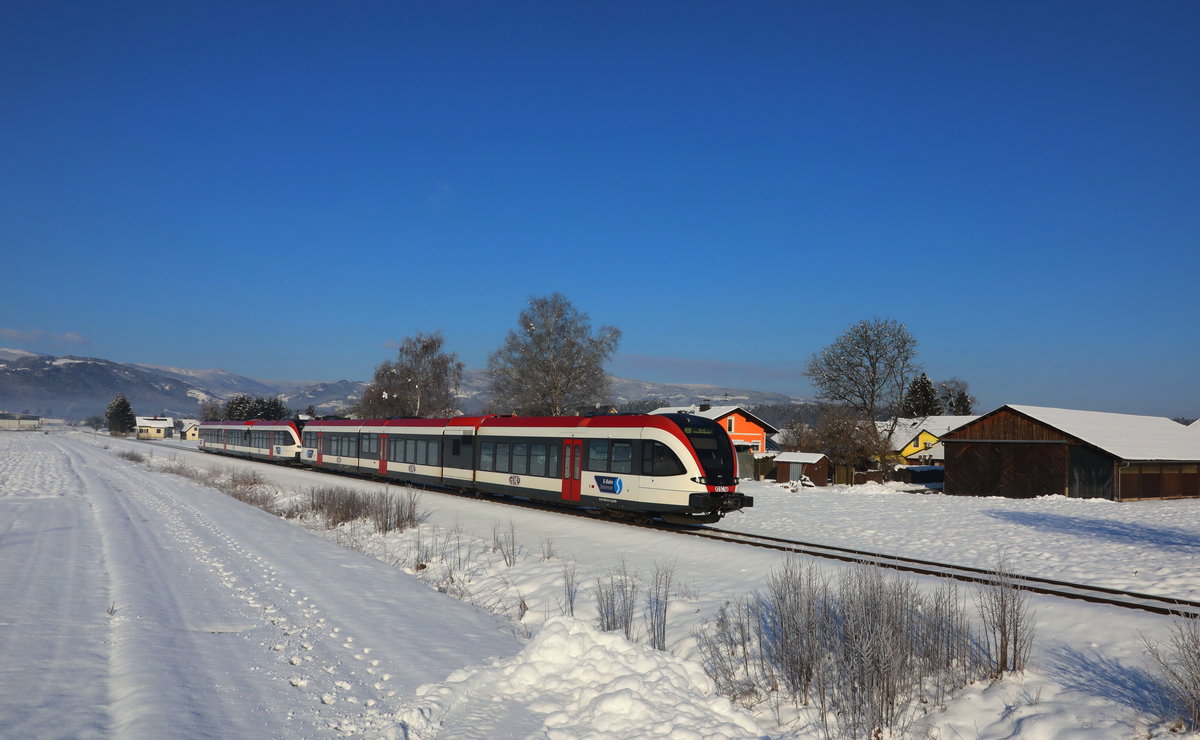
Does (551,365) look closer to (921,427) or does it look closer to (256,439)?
(256,439)

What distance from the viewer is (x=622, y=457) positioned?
803 inches

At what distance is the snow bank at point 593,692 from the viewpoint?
710 centimetres

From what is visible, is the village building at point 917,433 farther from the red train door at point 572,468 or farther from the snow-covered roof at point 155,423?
the snow-covered roof at point 155,423

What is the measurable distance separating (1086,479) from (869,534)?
20268 millimetres

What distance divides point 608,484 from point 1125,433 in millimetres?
31407

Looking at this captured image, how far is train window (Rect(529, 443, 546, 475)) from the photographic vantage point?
2373cm

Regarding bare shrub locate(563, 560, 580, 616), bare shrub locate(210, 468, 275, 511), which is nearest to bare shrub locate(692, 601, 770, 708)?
bare shrub locate(563, 560, 580, 616)

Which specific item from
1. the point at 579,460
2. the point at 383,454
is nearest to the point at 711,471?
the point at 579,460

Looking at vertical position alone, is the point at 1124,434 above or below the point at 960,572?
above

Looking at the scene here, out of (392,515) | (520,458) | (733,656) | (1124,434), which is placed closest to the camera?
(733,656)

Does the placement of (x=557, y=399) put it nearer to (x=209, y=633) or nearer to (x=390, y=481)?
(x=390, y=481)

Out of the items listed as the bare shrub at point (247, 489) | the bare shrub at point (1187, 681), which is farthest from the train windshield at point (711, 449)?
the bare shrub at point (247, 489)

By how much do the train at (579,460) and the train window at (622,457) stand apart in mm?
27

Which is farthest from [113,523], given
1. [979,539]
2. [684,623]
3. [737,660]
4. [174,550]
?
[979,539]
